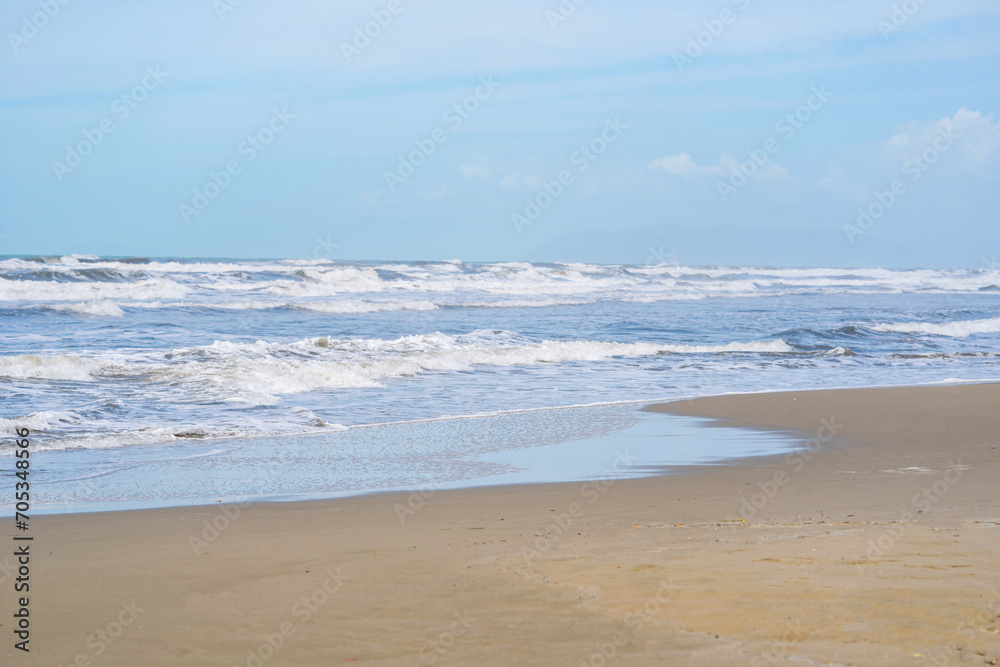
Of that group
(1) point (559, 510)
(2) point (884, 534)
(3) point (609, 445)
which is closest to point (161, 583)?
(1) point (559, 510)

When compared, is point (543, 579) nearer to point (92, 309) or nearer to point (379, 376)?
point (379, 376)

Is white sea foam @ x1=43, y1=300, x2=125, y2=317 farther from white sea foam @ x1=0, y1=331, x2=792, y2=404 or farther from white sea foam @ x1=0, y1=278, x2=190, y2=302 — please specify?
white sea foam @ x1=0, y1=331, x2=792, y2=404

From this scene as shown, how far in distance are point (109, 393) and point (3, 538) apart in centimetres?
682

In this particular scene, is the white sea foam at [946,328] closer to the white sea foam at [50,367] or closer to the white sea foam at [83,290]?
the white sea foam at [50,367]

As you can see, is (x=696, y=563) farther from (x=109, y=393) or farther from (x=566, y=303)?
(x=566, y=303)

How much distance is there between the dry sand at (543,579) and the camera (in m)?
3.44

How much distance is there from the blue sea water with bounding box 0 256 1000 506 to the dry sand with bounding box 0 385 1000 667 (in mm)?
1330

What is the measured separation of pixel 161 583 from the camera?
14.5 ft

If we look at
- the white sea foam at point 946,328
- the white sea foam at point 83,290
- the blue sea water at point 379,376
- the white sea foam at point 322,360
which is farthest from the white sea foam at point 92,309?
the white sea foam at point 946,328

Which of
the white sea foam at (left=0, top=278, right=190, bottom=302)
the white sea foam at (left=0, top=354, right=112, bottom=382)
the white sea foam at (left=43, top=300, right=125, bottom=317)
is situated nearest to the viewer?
the white sea foam at (left=0, top=354, right=112, bottom=382)

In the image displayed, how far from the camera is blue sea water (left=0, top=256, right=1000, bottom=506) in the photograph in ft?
27.0

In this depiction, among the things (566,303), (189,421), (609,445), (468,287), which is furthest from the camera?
(468,287)

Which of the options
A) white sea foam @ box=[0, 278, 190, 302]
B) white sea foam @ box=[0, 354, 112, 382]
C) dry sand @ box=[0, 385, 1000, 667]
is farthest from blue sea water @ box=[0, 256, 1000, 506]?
dry sand @ box=[0, 385, 1000, 667]

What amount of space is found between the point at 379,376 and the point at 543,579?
36.3 feet
